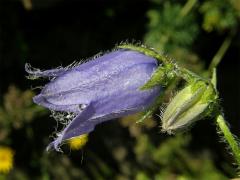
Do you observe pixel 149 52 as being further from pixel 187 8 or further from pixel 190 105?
pixel 187 8

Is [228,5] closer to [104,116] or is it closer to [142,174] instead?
[142,174]

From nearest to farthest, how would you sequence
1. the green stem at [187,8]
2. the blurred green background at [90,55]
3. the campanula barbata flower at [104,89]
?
the campanula barbata flower at [104,89]
the green stem at [187,8]
the blurred green background at [90,55]

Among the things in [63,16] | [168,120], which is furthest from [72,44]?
[168,120]

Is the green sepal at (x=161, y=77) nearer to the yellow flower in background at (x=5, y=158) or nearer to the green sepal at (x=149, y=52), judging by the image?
the green sepal at (x=149, y=52)

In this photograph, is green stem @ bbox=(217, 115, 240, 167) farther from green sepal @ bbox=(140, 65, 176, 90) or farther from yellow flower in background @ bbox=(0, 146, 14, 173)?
yellow flower in background @ bbox=(0, 146, 14, 173)

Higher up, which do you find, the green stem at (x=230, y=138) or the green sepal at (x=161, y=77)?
the green sepal at (x=161, y=77)

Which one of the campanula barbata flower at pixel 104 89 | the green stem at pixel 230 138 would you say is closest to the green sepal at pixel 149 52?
the campanula barbata flower at pixel 104 89
